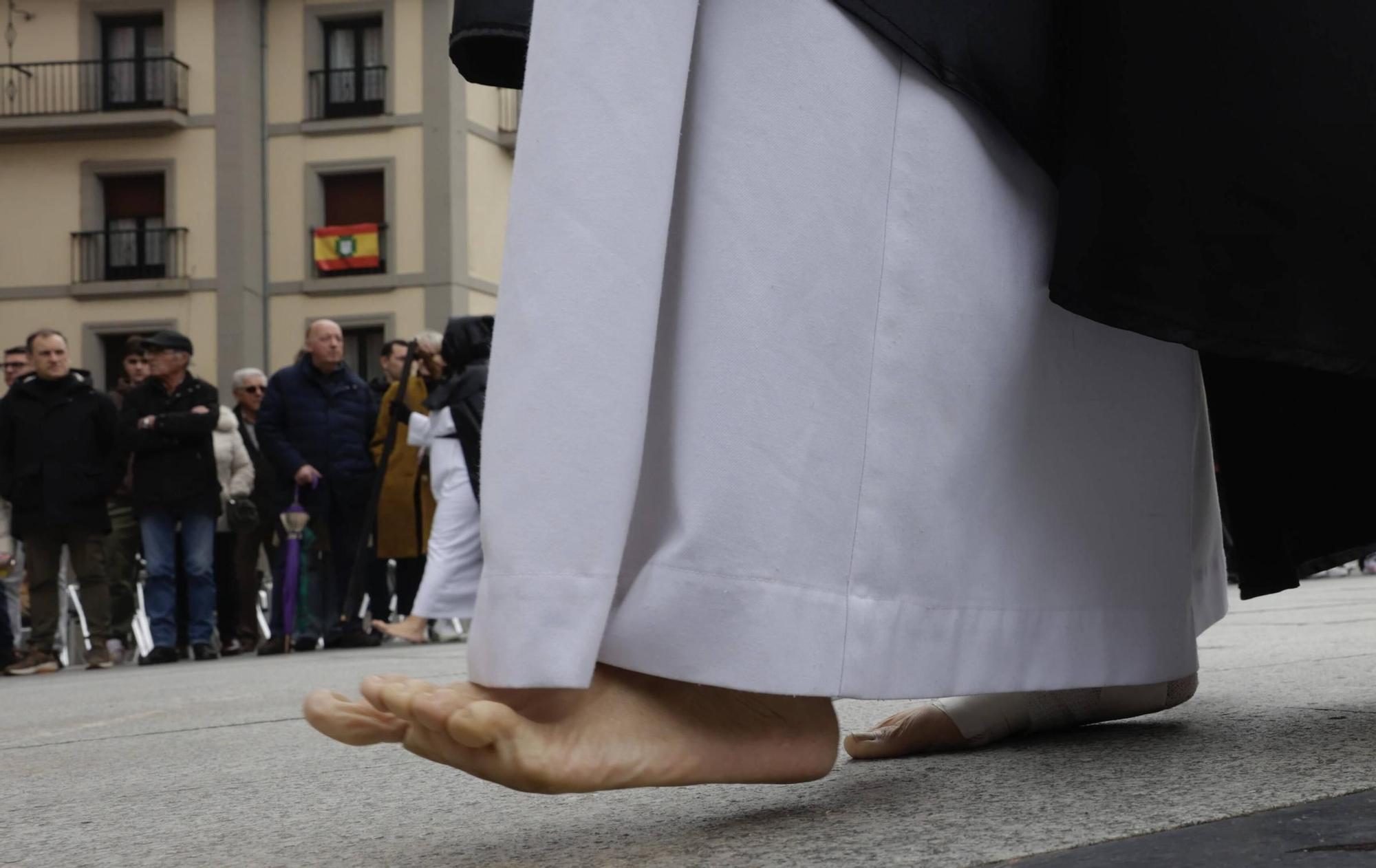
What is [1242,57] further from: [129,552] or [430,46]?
[430,46]

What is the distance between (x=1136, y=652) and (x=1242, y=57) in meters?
0.63

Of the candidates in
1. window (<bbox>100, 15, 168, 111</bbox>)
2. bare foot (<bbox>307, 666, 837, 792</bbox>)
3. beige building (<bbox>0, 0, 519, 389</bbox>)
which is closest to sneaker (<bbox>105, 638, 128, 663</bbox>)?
bare foot (<bbox>307, 666, 837, 792</bbox>)

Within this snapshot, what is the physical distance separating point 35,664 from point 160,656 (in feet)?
1.97

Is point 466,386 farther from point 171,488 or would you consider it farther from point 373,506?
point 171,488

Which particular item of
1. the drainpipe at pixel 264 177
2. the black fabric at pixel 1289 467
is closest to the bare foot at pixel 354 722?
the black fabric at pixel 1289 467

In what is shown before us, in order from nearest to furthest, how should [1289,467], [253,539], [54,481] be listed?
1. [1289,467]
2. [54,481]
3. [253,539]

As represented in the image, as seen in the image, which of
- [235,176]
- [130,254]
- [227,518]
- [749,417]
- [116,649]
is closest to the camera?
[749,417]

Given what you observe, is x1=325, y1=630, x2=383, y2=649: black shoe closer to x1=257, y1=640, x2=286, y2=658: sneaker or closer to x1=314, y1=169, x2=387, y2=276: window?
x1=257, y1=640, x2=286, y2=658: sneaker

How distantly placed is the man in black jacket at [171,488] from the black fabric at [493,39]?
6.39m

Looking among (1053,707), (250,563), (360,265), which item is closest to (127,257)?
(360,265)

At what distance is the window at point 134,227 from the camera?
25.2 meters

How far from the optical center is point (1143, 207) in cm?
158

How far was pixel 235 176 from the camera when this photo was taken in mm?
24969

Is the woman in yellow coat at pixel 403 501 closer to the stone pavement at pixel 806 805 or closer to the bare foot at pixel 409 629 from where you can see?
the bare foot at pixel 409 629
